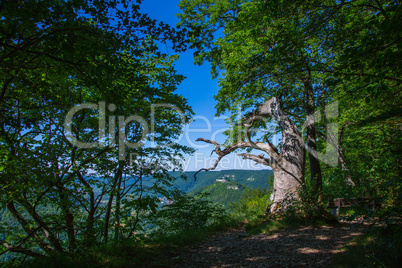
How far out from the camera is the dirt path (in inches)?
155

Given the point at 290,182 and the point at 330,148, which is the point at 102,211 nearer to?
the point at 290,182

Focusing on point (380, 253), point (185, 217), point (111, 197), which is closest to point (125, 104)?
point (111, 197)

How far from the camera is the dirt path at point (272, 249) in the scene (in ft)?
12.9

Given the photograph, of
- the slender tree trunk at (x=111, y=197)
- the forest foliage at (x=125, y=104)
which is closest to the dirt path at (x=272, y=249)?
the forest foliage at (x=125, y=104)

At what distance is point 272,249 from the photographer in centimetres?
466

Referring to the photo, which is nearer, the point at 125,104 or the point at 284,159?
the point at 125,104

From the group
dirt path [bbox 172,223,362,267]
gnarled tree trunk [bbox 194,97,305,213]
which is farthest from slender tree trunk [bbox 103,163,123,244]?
gnarled tree trunk [bbox 194,97,305,213]

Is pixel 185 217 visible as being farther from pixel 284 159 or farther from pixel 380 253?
pixel 380 253

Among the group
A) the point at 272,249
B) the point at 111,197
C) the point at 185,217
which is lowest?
the point at 272,249

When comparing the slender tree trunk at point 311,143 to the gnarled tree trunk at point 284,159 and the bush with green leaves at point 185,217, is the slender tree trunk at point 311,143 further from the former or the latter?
the bush with green leaves at point 185,217

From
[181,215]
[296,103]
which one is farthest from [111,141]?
[296,103]

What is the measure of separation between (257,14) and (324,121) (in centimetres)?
860

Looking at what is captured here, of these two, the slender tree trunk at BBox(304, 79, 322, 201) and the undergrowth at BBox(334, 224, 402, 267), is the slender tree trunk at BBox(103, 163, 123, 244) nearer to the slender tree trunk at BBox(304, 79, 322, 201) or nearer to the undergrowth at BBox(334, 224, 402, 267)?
the undergrowth at BBox(334, 224, 402, 267)

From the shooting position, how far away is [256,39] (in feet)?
24.8
